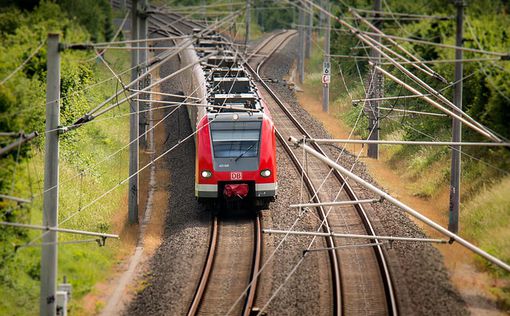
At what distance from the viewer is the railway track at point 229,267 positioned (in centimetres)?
1725

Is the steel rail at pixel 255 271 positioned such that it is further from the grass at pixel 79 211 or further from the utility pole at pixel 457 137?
the utility pole at pixel 457 137

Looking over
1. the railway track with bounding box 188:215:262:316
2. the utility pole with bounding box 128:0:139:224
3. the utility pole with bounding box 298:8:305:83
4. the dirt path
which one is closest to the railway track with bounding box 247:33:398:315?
the dirt path

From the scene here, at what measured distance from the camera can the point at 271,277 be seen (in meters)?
18.9

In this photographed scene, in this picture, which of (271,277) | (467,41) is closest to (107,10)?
(467,41)

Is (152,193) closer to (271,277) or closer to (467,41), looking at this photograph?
(271,277)

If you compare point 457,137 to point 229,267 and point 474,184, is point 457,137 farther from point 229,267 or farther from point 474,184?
point 229,267

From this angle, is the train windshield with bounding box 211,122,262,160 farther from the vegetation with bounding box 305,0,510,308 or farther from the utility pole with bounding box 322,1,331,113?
the utility pole with bounding box 322,1,331,113

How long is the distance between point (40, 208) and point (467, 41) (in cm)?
→ 1536

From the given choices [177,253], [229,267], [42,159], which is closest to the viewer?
[229,267]

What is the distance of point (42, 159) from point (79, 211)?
739cm

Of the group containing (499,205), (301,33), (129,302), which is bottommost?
(129,302)

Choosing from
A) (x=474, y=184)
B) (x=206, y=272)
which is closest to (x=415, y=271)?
(x=206, y=272)

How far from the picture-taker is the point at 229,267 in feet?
64.6

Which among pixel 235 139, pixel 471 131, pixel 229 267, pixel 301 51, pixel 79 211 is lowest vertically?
pixel 229 267
